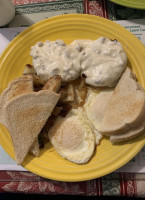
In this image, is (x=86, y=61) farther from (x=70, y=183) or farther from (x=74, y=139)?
(x=70, y=183)

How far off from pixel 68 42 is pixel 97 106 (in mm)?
447

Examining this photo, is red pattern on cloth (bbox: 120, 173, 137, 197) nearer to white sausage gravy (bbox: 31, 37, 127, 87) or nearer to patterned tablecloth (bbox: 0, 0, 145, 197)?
patterned tablecloth (bbox: 0, 0, 145, 197)

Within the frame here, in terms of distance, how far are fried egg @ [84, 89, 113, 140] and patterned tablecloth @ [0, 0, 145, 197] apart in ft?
0.99

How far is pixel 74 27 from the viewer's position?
1.32 meters

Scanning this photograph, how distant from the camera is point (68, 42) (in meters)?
1.32

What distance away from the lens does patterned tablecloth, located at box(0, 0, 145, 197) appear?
4.06 ft

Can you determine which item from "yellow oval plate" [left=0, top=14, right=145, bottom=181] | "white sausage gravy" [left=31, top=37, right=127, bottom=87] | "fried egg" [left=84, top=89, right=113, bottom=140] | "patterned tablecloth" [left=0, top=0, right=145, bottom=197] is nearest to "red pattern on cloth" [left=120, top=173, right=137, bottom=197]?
"patterned tablecloth" [left=0, top=0, right=145, bottom=197]

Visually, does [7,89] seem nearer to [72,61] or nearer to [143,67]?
[72,61]

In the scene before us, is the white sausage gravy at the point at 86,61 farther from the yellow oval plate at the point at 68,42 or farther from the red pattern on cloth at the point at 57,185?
the red pattern on cloth at the point at 57,185

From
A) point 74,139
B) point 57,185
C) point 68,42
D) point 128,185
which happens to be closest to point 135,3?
point 68,42

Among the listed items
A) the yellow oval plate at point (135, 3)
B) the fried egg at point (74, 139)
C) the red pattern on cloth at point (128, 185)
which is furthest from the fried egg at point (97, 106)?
the yellow oval plate at point (135, 3)

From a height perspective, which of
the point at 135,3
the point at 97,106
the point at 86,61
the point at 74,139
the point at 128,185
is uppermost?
the point at 135,3

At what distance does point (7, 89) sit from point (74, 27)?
56cm

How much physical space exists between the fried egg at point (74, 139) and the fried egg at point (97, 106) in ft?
0.14
